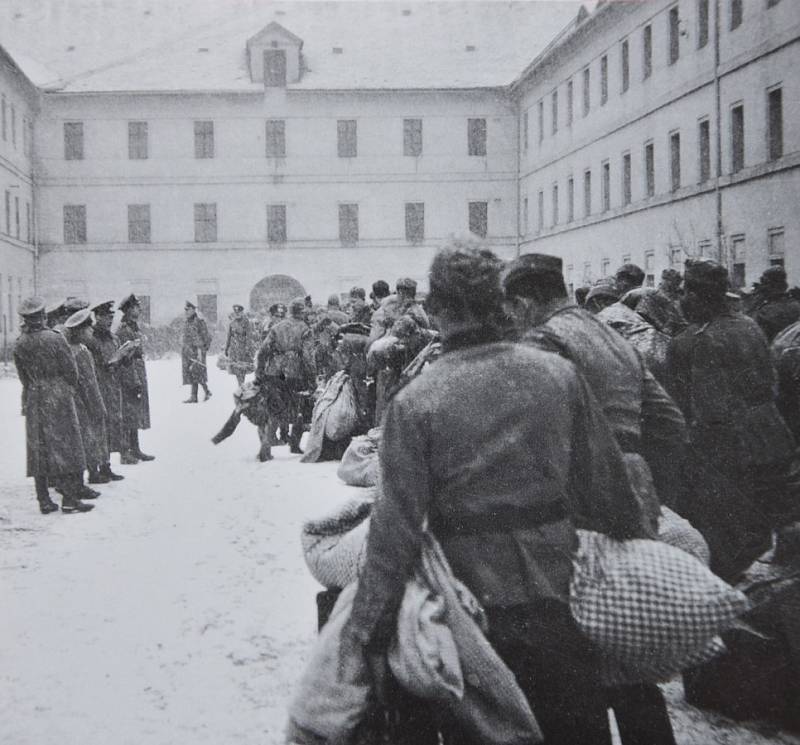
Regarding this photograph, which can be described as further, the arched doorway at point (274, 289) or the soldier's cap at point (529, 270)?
the arched doorway at point (274, 289)

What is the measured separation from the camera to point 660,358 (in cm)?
568

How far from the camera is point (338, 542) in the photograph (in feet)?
10.8

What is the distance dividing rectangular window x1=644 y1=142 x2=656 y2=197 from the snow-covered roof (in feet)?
30.1

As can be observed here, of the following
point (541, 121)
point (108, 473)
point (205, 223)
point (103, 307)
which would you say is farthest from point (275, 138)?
point (108, 473)

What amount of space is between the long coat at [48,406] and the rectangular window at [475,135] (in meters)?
38.3

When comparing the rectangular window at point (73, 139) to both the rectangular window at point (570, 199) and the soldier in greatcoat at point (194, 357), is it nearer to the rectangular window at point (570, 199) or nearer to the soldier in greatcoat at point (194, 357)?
the rectangular window at point (570, 199)

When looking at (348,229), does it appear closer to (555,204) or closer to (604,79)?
(555,204)

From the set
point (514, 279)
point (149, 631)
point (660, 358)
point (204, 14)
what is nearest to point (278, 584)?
point (149, 631)

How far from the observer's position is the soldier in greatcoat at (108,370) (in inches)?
444

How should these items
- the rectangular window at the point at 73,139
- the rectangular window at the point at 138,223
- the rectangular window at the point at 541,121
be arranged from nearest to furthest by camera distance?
the rectangular window at the point at 541,121 → the rectangular window at the point at 73,139 → the rectangular window at the point at 138,223

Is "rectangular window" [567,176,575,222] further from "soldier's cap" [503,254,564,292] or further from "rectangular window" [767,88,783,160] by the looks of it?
"soldier's cap" [503,254,564,292]

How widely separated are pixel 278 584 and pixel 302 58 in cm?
4253

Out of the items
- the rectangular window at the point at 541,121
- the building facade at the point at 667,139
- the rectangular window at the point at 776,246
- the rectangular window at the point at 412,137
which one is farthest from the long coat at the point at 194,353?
the rectangular window at the point at 412,137

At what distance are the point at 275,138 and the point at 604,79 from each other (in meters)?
16.8
